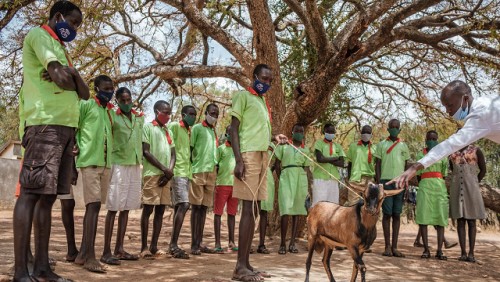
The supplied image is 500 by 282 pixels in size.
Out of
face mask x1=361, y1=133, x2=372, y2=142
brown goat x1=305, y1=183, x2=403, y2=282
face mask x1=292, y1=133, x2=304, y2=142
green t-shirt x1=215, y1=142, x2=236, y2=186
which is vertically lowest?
brown goat x1=305, y1=183, x2=403, y2=282

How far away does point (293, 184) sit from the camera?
8258 millimetres

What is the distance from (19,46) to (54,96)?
243 inches

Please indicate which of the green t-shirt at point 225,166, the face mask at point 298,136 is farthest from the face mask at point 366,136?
the green t-shirt at point 225,166

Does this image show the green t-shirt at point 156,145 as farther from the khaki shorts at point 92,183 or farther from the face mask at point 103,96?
the khaki shorts at point 92,183


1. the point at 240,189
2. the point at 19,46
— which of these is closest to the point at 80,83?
the point at 240,189

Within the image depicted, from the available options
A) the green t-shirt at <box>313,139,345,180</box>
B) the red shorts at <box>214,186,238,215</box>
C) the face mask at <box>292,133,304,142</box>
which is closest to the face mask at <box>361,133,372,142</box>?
the green t-shirt at <box>313,139,345,180</box>

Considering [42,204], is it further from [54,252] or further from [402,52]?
[402,52]

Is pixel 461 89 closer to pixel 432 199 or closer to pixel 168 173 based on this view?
pixel 168 173

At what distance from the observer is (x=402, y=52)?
1160 centimetres

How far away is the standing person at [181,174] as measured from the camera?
6887 mm

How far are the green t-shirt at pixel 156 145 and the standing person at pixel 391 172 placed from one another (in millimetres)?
3615

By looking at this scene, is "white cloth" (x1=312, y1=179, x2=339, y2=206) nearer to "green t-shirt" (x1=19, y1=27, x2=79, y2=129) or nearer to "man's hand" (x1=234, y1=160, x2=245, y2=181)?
"man's hand" (x1=234, y1=160, x2=245, y2=181)

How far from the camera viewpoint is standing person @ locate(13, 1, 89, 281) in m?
3.86

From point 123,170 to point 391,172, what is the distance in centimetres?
456
